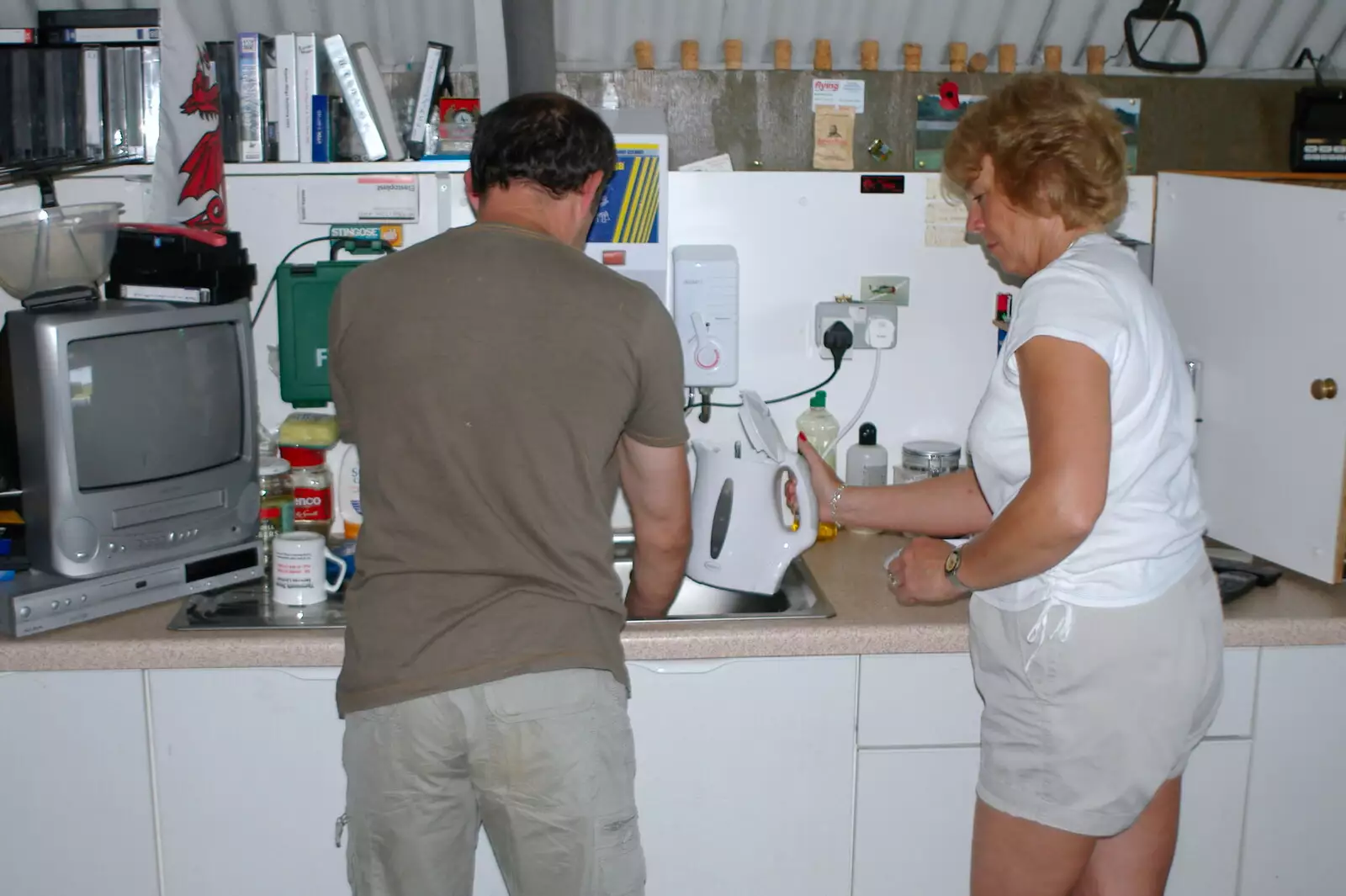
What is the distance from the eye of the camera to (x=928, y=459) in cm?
251

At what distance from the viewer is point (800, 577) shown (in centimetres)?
221

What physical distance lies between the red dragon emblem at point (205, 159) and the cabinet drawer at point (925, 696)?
4.55ft

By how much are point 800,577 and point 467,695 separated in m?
0.86

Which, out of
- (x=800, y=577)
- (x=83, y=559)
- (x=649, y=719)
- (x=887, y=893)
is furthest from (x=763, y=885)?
(x=83, y=559)

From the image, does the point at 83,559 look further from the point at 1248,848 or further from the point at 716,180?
the point at 1248,848

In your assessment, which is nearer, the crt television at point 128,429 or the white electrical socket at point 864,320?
the crt television at point 128,429

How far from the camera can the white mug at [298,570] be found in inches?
80.7

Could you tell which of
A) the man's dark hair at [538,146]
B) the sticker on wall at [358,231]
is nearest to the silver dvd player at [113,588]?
the sticker on wall at [358,231]

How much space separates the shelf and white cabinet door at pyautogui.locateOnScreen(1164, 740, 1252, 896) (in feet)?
5.26

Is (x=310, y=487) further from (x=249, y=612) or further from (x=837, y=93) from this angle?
(x=837, y=93)

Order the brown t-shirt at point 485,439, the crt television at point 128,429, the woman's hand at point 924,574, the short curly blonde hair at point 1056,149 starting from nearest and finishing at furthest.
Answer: the brown t-shirt at point 485,439
the short curly blonde hair at point 1056,149
the woman's hand at point 924,574
the crt television at point 128,429

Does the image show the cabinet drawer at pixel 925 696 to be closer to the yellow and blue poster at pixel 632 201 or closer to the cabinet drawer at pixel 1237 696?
the cabinet drawer at pixel 1237 696

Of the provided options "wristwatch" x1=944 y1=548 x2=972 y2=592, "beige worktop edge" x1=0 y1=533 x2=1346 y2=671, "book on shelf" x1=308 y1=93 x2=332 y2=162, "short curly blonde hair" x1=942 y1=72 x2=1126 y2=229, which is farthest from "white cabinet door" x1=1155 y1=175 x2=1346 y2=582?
"book on shelf" x1=308 y1=93 x2=332 y2=162

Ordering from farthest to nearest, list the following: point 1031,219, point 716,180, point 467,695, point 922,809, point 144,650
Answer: point 716,180 → point 922,809 → point 144,650 → point 1031,219 → point 467,695
